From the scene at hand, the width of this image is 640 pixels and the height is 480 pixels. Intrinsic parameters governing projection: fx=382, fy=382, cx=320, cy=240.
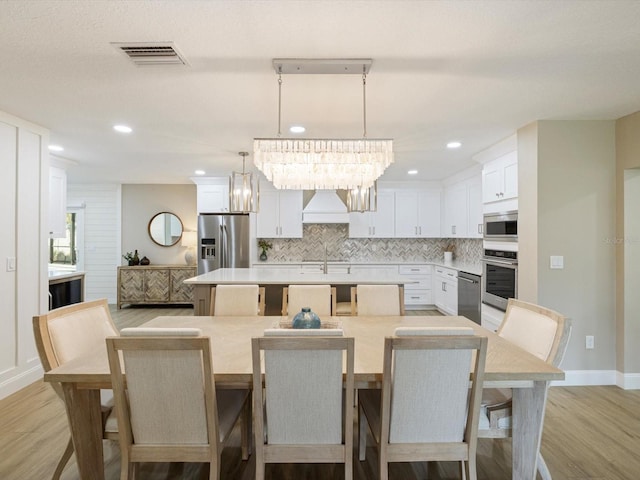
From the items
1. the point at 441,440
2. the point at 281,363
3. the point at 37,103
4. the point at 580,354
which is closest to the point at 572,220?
the point at 580,354

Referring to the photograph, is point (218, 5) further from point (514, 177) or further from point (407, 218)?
point (407, 218)

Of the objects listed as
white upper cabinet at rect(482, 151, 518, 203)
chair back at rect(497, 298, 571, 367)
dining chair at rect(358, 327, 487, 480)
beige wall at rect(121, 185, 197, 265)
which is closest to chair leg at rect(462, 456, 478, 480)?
dining chair at rect(358, 327, 487, 480)

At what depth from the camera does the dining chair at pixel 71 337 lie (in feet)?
6.16

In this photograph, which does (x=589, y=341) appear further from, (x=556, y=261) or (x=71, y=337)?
(x=71, y=337)

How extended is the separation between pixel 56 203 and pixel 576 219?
578 centimetres

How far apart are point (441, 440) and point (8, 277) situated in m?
3.66

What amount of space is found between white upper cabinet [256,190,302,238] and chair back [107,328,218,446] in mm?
5171

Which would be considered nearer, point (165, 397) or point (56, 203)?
point (165, 397)

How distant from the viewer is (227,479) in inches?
81.7

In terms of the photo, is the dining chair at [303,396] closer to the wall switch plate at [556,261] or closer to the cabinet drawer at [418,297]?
the wall switch plate at [556,261]

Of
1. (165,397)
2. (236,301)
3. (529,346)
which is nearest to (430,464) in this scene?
(529,346)

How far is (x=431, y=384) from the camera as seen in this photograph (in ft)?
5.24

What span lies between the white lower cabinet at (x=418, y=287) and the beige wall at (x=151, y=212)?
13.7 ft

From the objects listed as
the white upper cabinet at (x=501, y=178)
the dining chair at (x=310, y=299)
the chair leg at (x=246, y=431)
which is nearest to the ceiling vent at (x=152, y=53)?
the dining chair at (x=310, y=299)
